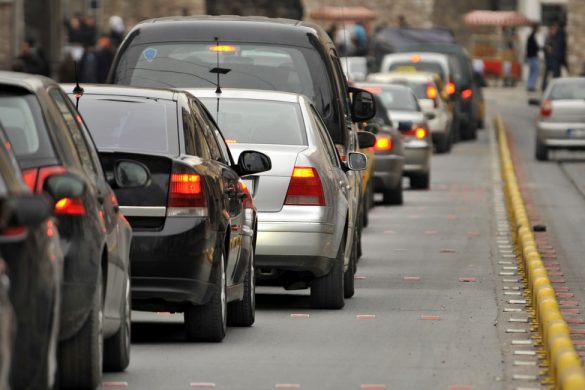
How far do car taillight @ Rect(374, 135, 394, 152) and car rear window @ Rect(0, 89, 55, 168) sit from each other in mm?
17459

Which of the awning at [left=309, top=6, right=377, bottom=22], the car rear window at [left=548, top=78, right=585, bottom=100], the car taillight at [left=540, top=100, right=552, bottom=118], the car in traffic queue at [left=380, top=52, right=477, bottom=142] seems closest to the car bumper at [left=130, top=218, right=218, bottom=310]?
the car taillight at [left=540, top=100, right=552, bottom=118]

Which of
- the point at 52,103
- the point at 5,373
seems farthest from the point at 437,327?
the point at 5,373

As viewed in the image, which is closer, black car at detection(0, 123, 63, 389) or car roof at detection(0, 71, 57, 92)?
black car at detection(0, 123, 63, 389)

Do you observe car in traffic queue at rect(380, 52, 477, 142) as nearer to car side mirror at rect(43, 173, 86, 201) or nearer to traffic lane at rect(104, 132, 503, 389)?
traffic lane at rect(104, 132, 503, 389)

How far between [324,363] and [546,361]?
1.18 metres

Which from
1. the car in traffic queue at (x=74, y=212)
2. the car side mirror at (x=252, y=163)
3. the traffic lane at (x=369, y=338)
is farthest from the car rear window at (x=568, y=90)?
the car in traffic queue at (x=74, y=212)

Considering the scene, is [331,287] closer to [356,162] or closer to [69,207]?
[356,162]

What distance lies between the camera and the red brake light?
8688 millimetres

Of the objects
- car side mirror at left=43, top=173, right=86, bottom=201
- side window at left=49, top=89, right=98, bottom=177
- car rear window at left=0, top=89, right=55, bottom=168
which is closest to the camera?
car side mirror at left=43, top=173, right=86, bottom=201

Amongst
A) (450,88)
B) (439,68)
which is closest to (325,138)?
(450,88)

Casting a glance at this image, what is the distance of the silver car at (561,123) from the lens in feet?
126

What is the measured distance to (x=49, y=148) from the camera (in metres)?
8.94

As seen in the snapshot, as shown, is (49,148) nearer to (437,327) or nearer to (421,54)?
(437,327)

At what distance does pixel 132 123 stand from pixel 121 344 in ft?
6.22
